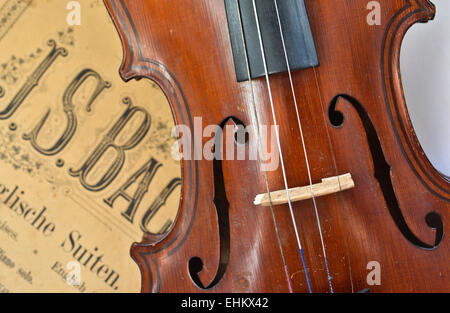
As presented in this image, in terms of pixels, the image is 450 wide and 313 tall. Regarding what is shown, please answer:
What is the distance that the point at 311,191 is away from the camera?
34.1 inches

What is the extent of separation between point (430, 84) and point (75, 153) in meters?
1.09

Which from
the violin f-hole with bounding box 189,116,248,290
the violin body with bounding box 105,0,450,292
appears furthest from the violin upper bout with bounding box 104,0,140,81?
the violin f-hole with bounding box 189,116,248,290

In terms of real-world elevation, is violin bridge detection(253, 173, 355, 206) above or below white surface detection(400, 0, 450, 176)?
below

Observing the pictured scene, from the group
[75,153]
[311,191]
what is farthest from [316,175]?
[75,153]

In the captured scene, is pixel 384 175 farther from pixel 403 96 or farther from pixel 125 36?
pixel 125 36

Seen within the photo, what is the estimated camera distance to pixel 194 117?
0.95 metres

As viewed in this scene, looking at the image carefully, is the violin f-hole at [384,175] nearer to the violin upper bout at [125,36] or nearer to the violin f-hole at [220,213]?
the violin f-hole at [220,213]

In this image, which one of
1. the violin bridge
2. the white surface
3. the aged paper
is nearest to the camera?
the violin bridge

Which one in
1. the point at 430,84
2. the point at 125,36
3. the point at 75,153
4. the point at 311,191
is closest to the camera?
the point at 311,191

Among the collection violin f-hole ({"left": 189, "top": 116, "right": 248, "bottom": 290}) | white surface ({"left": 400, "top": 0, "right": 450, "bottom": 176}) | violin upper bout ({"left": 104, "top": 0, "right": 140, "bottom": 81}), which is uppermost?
Result: violin upper bout ({"left": 104, "top": 0, "right": 140, "bottom": 81})

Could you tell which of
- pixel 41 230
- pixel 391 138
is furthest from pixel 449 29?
pixel 41 230

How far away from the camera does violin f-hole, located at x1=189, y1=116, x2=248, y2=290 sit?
0.92 m

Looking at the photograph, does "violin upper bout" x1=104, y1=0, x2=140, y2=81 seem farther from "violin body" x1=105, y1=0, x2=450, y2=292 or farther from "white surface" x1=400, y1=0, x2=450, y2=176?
"white surface" x1=400, y1=0, x2=450, y2=176
